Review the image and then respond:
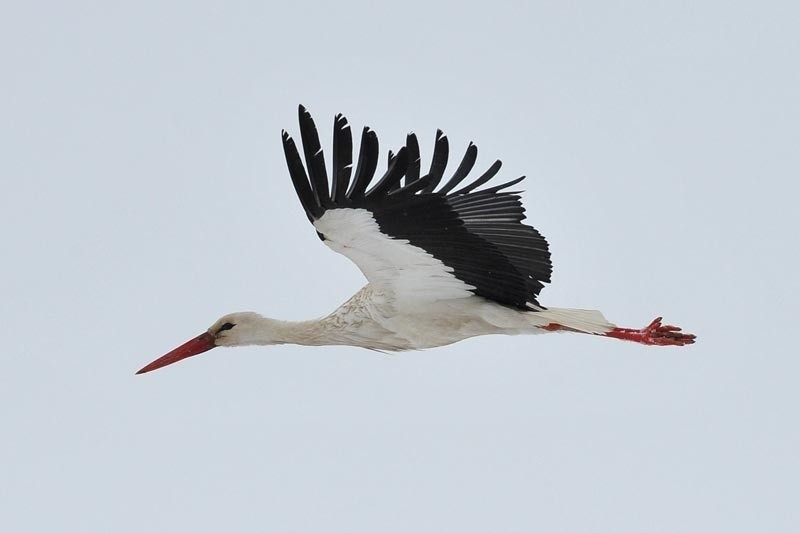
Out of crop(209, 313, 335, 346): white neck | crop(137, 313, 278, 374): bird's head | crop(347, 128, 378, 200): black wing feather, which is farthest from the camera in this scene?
crop(137, 313, 278, 374): bird's head

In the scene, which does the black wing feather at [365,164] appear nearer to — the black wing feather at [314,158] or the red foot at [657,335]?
the black wing feather at [314,158]

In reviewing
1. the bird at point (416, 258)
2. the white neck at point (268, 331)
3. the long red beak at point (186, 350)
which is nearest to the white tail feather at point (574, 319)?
the bird at point (416, 258)

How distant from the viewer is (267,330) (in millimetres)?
8703

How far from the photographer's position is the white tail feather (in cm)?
815

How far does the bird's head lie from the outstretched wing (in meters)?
1.17

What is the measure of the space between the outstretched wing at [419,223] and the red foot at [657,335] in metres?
0.62

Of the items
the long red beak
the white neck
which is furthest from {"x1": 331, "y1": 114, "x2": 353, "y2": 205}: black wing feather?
the long red beak

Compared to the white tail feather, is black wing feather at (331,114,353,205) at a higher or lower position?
higher

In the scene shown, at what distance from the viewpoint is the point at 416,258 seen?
24.7ft

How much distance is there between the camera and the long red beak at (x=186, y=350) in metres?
9.05

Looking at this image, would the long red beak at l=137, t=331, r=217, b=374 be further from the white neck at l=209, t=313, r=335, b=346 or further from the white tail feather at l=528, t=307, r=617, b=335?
the white tail feather at l=528, t=307, r=617, b=335

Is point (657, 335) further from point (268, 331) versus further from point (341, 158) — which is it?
point (341, 158)

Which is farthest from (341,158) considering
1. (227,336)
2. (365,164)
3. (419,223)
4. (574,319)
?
(227,336)

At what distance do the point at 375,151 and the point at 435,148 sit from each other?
77 cm
